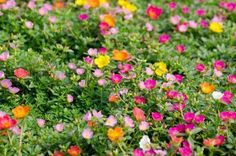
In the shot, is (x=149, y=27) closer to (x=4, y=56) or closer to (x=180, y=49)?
(x=180, y=49)

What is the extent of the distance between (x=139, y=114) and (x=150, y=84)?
0.26 metres

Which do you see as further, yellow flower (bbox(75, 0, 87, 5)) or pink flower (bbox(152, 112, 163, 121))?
yellow flower (bbox(75, 0, 87, 5))

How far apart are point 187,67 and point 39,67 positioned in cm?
91

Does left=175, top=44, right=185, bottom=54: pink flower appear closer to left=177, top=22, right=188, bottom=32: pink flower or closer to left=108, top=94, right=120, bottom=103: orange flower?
left=177, top=22, right=188, bottom=32: pink flower

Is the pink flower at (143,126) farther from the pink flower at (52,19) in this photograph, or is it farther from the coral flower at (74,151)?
the pink flower at (52,19)

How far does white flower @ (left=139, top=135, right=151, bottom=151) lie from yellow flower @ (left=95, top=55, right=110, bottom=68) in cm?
65

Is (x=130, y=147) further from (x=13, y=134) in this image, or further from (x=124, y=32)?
(x=124, y=32)

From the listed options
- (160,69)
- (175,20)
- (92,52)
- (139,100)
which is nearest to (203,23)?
(175,20)

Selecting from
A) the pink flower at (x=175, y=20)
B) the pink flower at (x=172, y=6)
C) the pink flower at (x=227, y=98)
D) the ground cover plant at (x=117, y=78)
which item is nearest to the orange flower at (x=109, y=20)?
the ground cover plant at (x=117, y=78)

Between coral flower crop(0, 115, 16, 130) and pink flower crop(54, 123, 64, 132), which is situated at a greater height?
coral flower crop(0, 115, 16, 130)

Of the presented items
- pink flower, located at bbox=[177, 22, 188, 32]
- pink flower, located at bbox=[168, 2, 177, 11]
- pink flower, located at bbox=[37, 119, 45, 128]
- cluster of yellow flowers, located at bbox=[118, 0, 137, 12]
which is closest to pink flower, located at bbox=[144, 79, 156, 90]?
pink flower, located at bbox=[37, 119, 45, 128]

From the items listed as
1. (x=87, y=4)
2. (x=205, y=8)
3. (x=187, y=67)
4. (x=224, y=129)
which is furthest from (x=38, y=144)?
(x=205, y=8)

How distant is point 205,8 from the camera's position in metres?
4.21

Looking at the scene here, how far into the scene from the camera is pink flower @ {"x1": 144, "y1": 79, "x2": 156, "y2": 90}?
9.60ft
